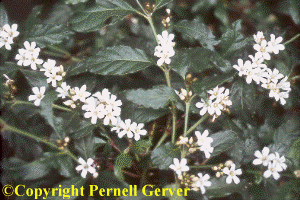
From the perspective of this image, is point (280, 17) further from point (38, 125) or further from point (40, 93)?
point (38, 125)

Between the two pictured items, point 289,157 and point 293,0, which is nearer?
point 289,157

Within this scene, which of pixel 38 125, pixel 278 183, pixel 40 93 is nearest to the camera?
pixel 40 93

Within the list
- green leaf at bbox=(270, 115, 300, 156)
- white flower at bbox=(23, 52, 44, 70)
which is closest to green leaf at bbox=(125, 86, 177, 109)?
white flower at bbox=(23, 52, 44, 70)

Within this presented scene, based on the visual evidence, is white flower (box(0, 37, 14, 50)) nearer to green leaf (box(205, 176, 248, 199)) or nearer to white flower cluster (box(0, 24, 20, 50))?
white flower cluster (box(0, 24, 20, 50))

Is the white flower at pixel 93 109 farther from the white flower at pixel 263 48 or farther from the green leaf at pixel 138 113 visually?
the white flower at pixel 263 48

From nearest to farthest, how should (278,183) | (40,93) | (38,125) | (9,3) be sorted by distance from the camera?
(40,93) < (278,183) < (38,125) < (9,3)

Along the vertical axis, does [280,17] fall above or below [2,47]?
above

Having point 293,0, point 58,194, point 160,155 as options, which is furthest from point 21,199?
point 293,0

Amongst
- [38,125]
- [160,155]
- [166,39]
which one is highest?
[166,39]
